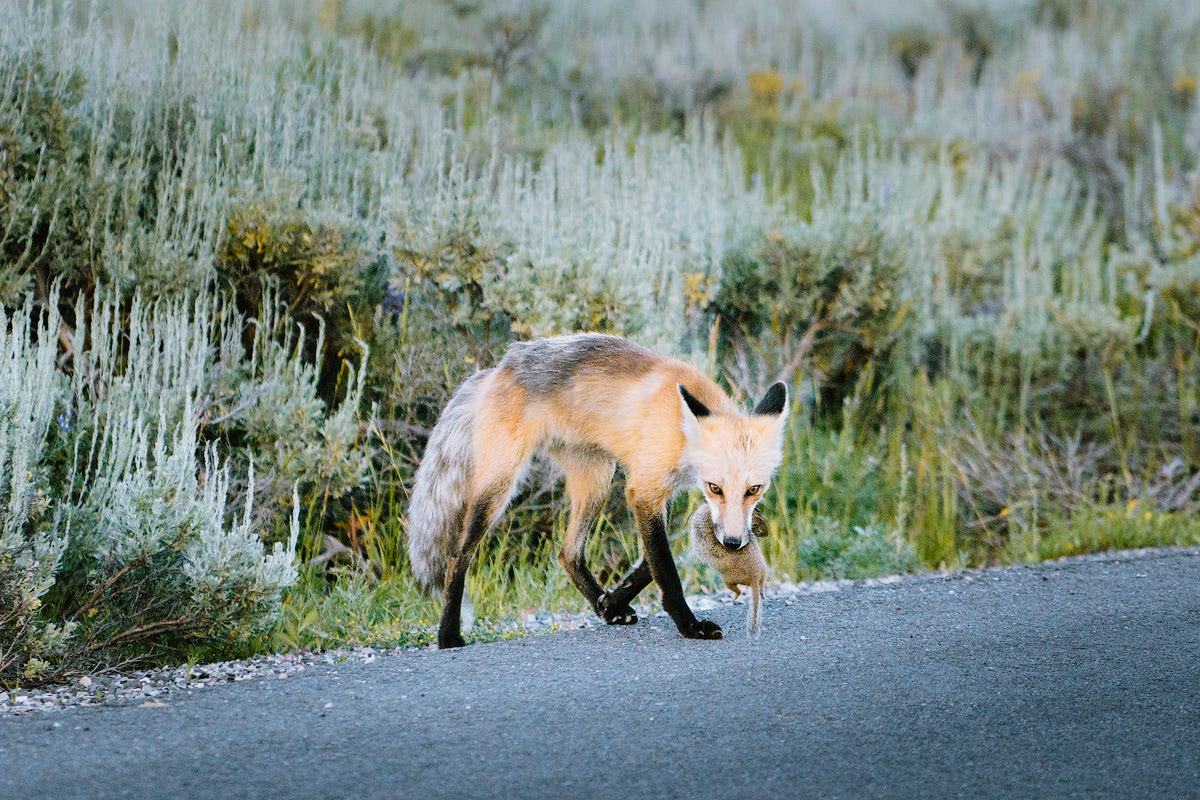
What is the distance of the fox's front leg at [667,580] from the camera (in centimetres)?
482

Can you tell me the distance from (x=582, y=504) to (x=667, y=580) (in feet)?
2.45

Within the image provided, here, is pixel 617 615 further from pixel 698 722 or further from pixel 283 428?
pixel 283 428

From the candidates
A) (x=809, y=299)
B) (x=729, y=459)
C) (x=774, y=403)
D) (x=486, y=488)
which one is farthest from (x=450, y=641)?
(x=809, y=299)

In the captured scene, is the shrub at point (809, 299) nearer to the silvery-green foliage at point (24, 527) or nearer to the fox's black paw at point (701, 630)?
the fox's black paw at point (701, 630)

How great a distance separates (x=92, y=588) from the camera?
4.89m

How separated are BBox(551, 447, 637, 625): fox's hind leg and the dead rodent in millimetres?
494

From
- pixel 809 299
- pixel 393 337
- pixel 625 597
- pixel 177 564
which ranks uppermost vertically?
pixel 809 299

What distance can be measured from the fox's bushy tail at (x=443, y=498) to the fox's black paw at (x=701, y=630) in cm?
111

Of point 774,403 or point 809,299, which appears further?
point 809,299

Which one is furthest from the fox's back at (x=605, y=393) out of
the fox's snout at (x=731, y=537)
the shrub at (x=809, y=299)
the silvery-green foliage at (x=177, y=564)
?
the shrub at (x=809, y=299)

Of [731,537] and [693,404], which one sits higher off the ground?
[693,404]

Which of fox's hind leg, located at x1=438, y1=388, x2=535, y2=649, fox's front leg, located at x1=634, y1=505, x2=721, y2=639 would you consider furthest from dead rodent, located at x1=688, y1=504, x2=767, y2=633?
fox's hind leg, located at x1=438, y1=388, x2=535, y2=649

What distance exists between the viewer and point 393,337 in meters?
7.13

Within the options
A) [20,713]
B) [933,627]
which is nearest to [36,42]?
[20,713]
